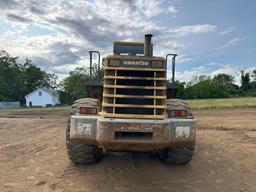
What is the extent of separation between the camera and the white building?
8531 centimetres

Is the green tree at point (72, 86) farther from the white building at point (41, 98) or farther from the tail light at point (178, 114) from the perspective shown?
the tail light at point (178, 114)

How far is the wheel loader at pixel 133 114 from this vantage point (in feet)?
18.8

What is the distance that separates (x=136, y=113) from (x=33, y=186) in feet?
7.28

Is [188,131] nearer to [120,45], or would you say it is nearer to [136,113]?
[136,113]

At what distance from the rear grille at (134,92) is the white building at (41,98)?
8147cm

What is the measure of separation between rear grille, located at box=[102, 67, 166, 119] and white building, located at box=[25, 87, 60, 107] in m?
81.5

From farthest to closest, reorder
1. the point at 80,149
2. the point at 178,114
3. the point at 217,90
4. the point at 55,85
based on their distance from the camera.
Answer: the point at 55,85 → the point at 217,90 → the point at 80,149 → the point at 178,114

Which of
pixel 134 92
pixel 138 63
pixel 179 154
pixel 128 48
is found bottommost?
pixel 179 154

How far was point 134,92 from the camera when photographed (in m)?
6.39

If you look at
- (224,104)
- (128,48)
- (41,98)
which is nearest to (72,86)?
(41,98)

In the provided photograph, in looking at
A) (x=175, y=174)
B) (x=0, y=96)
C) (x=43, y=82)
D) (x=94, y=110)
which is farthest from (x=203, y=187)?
(x=43, y=82)

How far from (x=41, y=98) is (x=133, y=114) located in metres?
82.9

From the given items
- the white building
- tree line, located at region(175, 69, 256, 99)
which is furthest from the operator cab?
the white building

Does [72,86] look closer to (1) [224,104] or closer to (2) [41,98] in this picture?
(2) [41,98]
